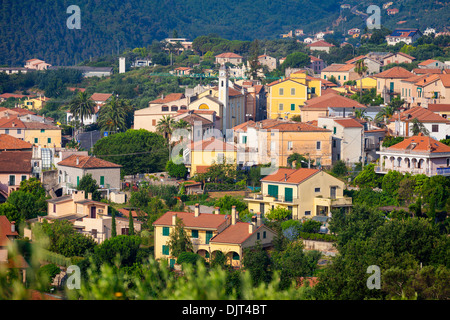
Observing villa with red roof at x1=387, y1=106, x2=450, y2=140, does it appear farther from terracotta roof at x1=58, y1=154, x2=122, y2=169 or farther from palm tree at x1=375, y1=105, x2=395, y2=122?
terracotta roof at x1=58, y1=154, x2=122, y2=169

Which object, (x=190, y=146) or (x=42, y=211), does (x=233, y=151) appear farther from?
(x=42, y=211)

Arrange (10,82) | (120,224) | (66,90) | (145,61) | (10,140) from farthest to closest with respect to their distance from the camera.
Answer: (145,61) < (10,82) < (66,90) < (10,140) < (120,224)

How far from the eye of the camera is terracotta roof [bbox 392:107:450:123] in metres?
49.8

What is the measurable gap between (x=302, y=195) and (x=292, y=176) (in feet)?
4.75

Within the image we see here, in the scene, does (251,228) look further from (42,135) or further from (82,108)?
(82,108)

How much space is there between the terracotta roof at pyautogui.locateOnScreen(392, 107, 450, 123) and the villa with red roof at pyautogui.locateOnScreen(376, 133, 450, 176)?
608 centimetres

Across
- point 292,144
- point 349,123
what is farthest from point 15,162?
point 349,123

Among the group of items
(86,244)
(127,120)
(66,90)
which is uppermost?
(66,90)

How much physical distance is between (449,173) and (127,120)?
98.9ft

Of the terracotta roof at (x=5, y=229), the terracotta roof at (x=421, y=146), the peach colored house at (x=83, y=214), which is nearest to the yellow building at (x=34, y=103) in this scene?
the peach colored house at (x=83, y=214)

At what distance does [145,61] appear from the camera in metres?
122

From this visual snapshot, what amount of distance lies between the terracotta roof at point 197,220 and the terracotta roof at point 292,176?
4.63 metres
